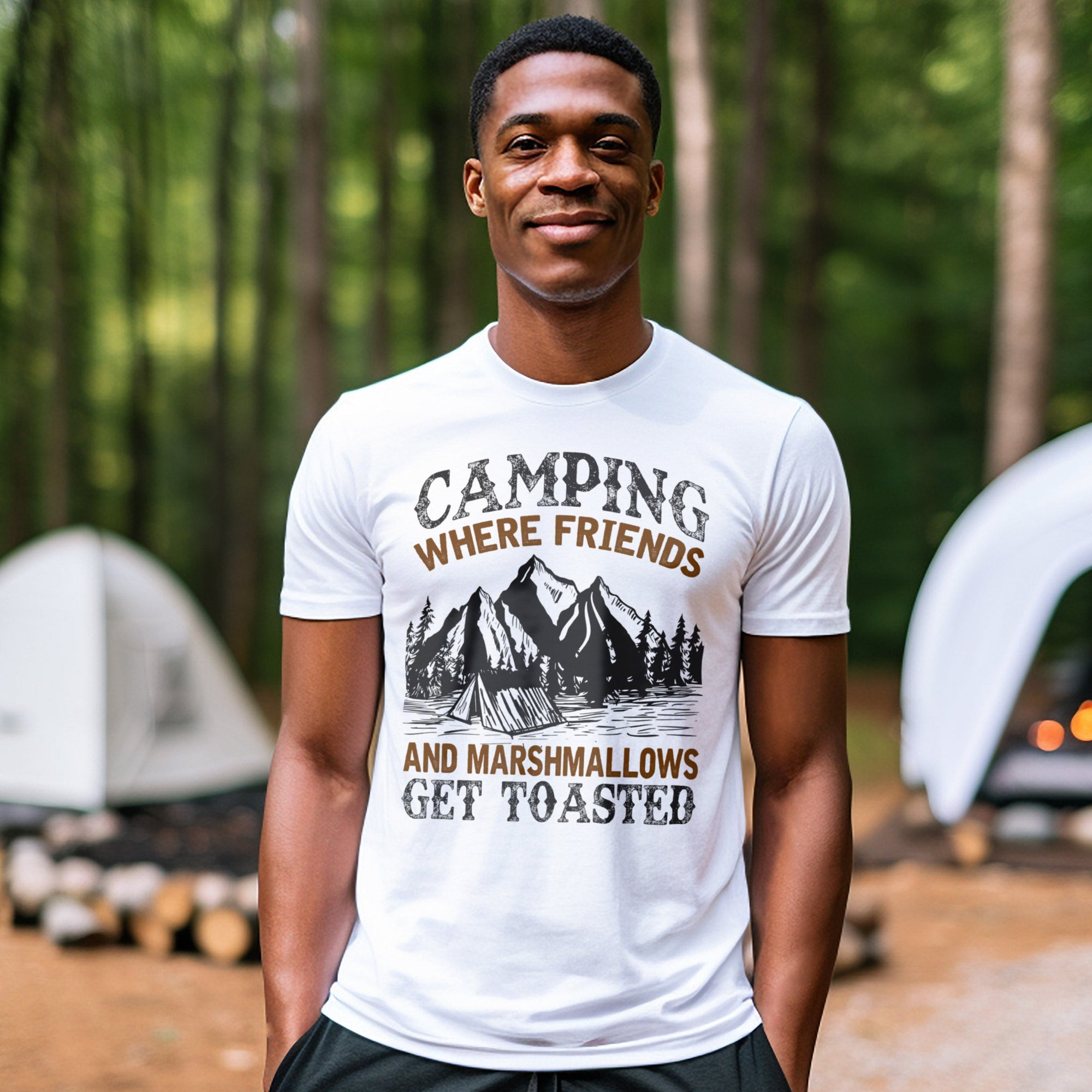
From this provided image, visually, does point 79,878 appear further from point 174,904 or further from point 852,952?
point 852,952

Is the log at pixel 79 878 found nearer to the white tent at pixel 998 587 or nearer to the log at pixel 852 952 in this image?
the log at pixel 852 952

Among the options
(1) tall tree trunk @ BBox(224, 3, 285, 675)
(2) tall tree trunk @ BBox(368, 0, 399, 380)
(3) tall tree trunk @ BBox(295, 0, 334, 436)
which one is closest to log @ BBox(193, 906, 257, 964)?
(3) tall tree trunk @ BBox(295, 0, 334, 436)

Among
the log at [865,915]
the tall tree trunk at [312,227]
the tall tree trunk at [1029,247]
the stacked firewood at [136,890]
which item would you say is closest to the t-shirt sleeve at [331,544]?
the stacked firewood at [136,890]

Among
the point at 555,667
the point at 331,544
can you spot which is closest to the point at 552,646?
the point at 555,667

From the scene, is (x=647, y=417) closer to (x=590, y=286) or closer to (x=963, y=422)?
(x=590, y=286)

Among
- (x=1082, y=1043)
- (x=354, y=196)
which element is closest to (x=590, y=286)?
(x=1082, y=1043)

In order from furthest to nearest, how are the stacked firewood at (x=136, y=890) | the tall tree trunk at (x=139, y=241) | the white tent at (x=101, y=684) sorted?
the tall tree trunk at (x=139, y=241) < the white tent at (x=101, y=684) < the stacked firewood at (x=136, y=890)

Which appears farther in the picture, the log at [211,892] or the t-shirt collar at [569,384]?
the log at [211,892]

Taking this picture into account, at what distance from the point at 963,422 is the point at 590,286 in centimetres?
2390

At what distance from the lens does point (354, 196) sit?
27.3 meters

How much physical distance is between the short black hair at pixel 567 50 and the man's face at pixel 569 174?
→ 0.01 metres

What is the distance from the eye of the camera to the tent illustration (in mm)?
1793

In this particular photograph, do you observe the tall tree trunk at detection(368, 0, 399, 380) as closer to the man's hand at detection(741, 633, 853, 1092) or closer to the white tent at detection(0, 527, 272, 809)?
the white tent at detection(0, 527, 272, 809)

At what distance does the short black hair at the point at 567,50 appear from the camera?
1890 millimetres
